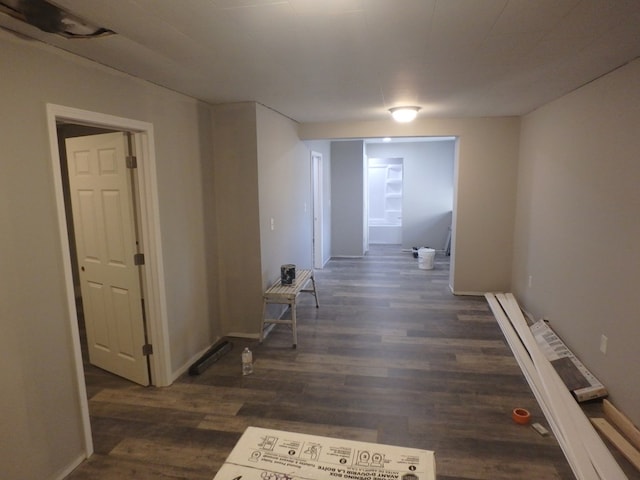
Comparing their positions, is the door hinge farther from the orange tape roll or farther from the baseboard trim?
Answer: the orange tape roll

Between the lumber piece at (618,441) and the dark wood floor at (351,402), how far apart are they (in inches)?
13.2

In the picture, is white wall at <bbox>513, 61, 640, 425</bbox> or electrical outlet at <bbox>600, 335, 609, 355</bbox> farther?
electrical outlet at <bbox>600, 335, 609, 355</bbox>

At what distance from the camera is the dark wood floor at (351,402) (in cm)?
223

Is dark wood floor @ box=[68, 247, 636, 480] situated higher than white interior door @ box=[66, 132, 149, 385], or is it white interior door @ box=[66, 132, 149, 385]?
white interior door @ box=[66, 132, 149, 385]

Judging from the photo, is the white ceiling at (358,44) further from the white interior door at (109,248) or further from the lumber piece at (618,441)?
the lumber piece at (618,441)

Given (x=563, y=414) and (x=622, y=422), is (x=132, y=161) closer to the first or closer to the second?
(x=563, y=414)

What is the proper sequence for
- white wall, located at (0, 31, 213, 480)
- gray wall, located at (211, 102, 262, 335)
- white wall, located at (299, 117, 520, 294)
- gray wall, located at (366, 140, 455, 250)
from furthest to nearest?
gray wall, located at (366, 140, 455, 250) < white wall, located at (299, 117, 520, 294) < gray wall, located at (211, 102, 262, 335) < white wall, located at (0, 31, 213, 480)

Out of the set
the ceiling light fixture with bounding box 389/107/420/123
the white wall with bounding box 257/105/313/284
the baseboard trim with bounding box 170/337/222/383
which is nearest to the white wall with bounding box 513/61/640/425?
the ceiling light fixture with bounding box 389/107/420/123

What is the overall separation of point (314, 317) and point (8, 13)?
376 cm

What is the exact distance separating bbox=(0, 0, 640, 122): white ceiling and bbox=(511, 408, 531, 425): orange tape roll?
91.8 inches

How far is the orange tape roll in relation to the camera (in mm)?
2490

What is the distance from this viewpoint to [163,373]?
3068mm

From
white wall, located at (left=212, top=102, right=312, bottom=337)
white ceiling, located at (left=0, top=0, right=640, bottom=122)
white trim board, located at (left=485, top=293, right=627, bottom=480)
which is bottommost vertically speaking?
white trim board, located at (left=485, top=293, right=627, bottom=480)

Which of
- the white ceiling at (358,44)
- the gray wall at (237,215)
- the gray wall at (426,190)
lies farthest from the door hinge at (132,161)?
the gray wall at (426,190)
